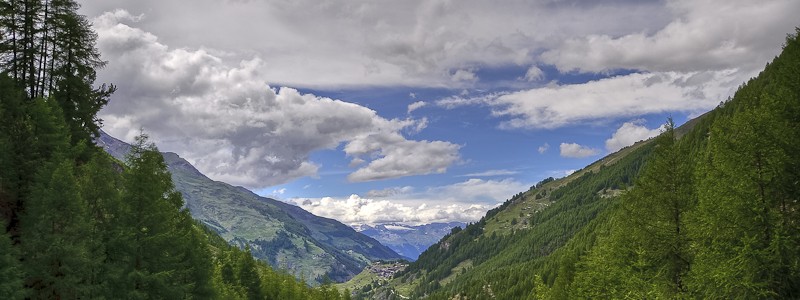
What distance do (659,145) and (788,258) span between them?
11.3 m

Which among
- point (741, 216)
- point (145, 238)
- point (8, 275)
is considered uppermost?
point (145, 238)

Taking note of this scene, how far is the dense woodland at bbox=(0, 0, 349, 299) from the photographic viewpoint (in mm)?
28750

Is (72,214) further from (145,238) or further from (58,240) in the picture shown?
(145,238)

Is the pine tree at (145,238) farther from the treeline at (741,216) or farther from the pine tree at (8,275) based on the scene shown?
the treeline at (741,216)

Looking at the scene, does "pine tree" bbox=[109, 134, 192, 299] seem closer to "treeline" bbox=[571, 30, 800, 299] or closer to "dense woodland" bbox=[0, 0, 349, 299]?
"dense woodland" bbox=[0, 0, 349, 299]

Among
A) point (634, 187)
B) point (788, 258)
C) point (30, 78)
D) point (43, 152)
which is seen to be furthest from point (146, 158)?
point (788, 258)

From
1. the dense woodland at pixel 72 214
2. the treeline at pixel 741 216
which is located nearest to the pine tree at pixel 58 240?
the dense woodland at pixel 72 214

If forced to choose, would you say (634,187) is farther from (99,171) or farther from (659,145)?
(99,171)

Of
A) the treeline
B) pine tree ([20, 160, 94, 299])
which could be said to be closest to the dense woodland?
pine tree ([20, 160, 94, 299])

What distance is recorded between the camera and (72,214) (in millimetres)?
29594

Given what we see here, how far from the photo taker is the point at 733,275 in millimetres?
18016

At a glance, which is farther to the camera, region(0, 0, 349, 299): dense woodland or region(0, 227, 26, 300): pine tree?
region(0, 0, 349, 299): dense woodland

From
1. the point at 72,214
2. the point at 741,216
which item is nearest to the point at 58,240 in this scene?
the point at 72,214

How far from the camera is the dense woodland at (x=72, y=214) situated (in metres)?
28.8
